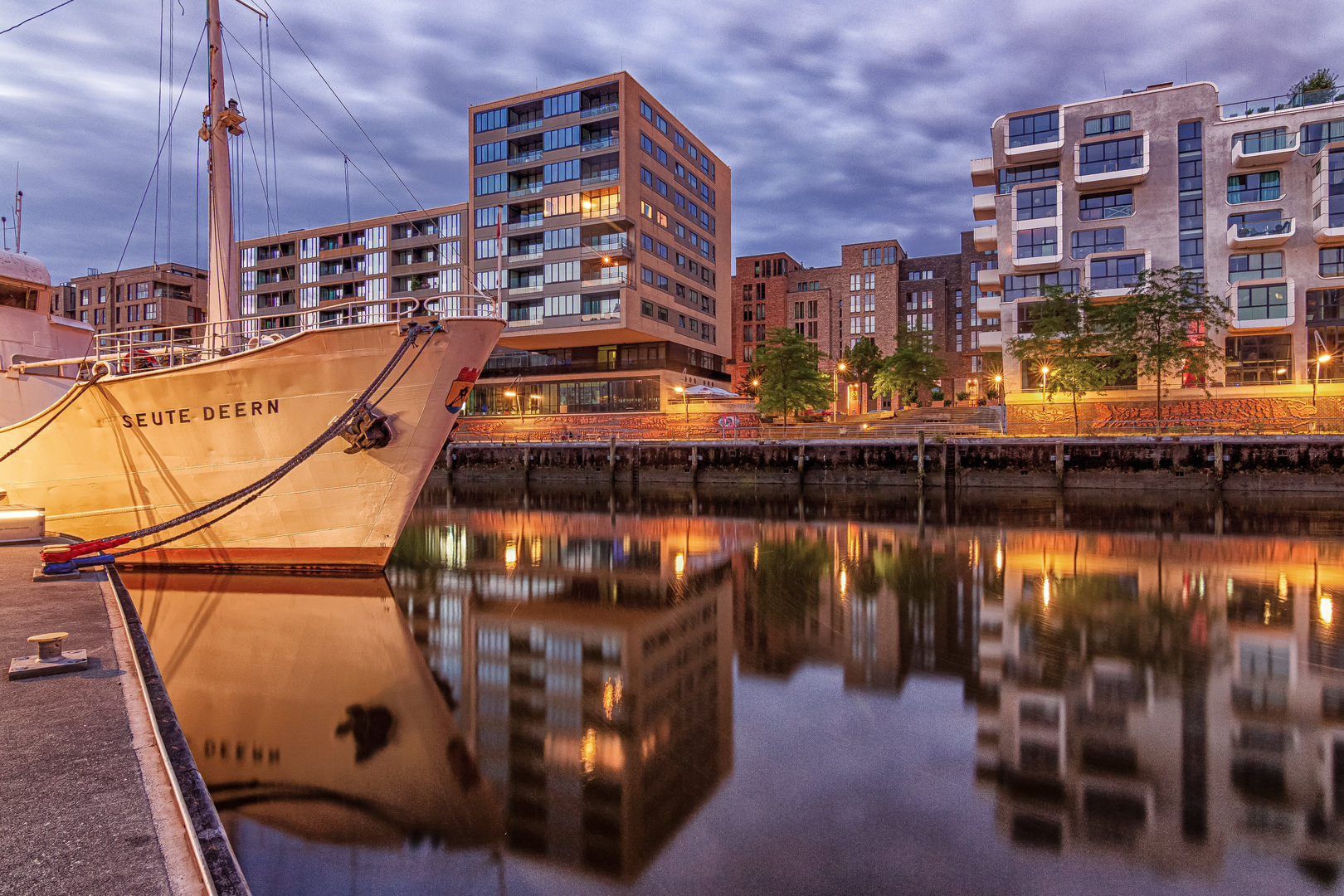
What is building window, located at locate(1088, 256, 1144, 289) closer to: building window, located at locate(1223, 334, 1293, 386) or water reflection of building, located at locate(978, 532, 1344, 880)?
building window, located at locate(1223, 334, 1293, 386)

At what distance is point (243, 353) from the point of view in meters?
12.8

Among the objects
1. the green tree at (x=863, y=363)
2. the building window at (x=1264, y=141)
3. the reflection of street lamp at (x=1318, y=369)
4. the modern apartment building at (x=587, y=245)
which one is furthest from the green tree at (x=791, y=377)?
the building window at (x=1264, y=141)

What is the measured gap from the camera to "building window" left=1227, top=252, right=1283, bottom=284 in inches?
1743

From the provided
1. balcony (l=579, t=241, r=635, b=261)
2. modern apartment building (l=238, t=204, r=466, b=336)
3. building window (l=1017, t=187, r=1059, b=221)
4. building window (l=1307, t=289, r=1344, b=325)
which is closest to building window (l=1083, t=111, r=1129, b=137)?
building window (l=1017, t=187, r=1059, b=221)

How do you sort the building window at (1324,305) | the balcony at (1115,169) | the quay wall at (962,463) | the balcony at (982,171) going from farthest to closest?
the balcony at (982,171)
the balcony at (1115,169)
the building window at (1324,305)
the quay wall at (962,463)

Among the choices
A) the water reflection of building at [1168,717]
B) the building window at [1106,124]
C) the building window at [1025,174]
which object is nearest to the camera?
the water reflection of building at [1168,717]

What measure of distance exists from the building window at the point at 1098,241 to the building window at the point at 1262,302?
7348mm

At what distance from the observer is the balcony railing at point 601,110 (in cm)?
5381

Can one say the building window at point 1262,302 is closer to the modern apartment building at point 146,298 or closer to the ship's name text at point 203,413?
the ship's name text at point 203,413

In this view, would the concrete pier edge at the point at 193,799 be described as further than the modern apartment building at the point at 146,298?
No

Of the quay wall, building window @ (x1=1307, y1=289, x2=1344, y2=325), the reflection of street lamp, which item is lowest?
the quay wall

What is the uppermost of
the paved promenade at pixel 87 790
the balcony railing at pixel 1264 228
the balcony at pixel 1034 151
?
the balcony at pixel 1034 151

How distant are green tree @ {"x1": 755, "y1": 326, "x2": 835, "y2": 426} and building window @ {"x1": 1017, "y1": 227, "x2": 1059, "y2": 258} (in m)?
15.2

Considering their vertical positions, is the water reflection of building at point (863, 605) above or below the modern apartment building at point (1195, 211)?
below
